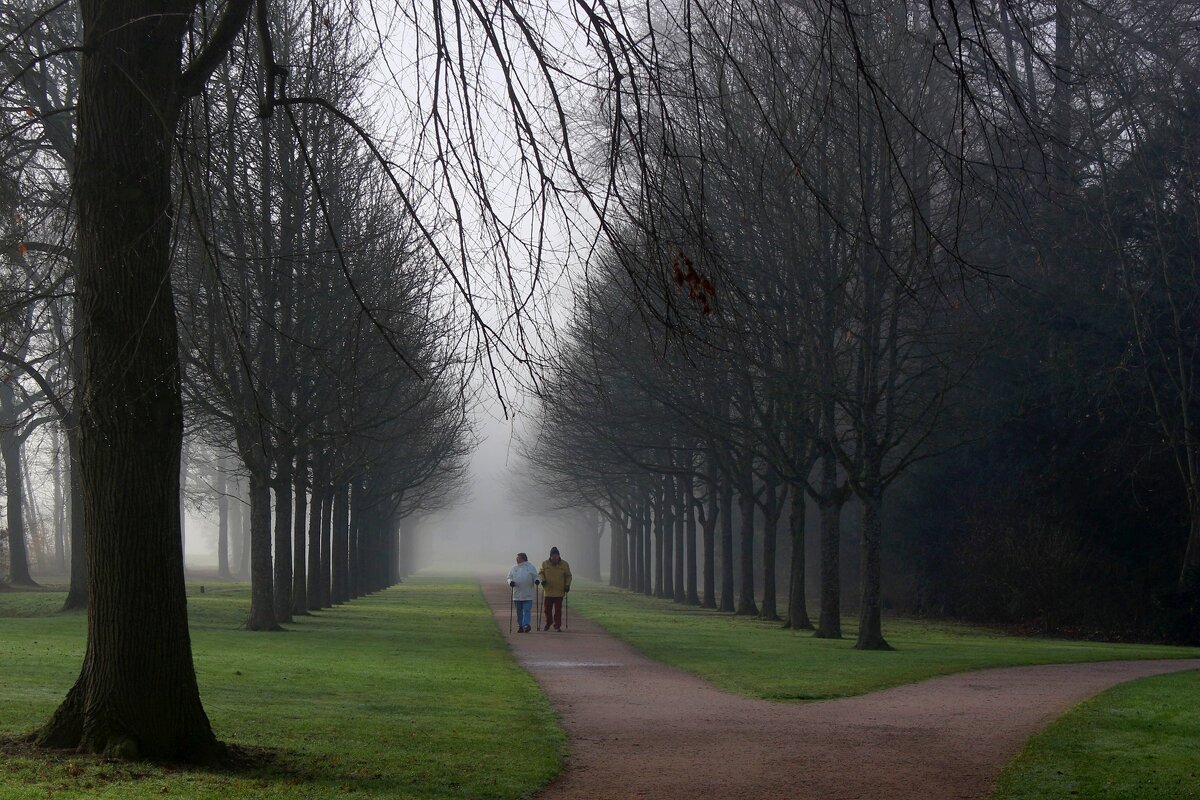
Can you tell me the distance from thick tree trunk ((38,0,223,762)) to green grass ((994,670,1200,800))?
568cm

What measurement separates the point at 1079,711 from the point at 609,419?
2132 cm

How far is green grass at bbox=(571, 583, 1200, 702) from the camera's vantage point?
16.4m

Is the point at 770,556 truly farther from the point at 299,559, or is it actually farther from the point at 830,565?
the point at 299,559

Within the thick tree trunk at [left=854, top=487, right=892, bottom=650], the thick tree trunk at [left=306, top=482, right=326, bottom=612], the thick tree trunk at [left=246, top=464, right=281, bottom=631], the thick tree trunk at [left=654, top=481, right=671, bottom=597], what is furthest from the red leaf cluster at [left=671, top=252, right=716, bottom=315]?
the thick tree trunk at [left=654, top=481, right=671, bottom=597]

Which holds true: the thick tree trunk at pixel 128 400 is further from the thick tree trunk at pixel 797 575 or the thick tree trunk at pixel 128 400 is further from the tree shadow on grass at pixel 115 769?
the thick tree trunk at pixel 797 575

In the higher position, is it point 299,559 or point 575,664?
point 299,559

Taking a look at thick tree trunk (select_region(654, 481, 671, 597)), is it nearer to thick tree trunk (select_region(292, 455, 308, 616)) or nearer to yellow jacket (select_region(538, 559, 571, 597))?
thick tree trunk (select_region(292, 455, 308, 616))

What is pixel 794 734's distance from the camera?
11.5 meters

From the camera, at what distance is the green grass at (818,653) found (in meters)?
16.4

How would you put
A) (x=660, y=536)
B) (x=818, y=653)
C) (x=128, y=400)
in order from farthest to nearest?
(x=660, y=536), (x=818, y=653), (x=128, y=400)

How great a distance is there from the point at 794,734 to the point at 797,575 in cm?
1834

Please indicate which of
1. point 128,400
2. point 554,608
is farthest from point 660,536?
point 128,400

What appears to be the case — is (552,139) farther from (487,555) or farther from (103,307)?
(487,555)

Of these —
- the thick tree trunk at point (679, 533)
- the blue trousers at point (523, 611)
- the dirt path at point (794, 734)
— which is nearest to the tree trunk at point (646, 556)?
the thick tree trunk at point (679, 533)
